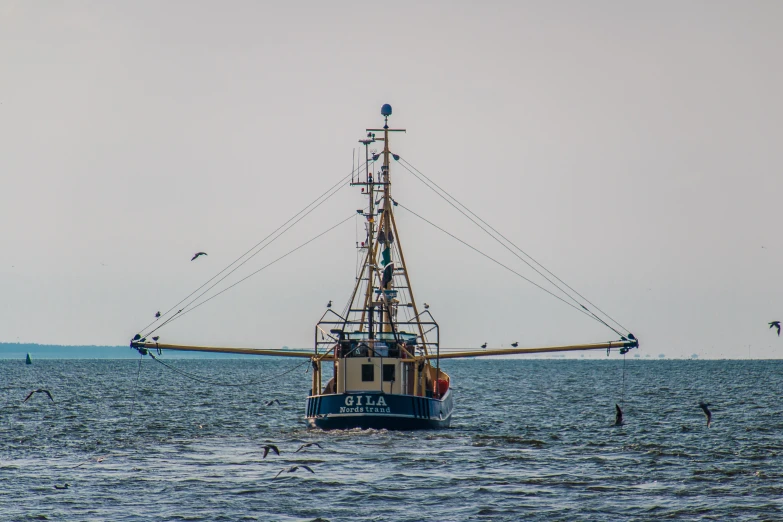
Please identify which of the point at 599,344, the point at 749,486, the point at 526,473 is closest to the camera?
the point at 749,486

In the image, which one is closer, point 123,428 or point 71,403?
point 123,428

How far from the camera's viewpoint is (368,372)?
45.1 meters

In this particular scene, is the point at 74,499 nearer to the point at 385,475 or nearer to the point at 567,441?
the point at 385,475

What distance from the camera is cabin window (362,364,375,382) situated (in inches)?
1773

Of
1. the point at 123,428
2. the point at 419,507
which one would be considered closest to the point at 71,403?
the point at 123,428

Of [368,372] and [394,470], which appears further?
[368,372]

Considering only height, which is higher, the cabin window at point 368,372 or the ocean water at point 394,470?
Result: the cabin window at point 368,372

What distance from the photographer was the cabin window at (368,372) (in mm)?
45031

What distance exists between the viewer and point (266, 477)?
3284 centimetres

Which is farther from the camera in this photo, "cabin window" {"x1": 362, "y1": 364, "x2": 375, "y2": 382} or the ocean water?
"cabin window" {"x1": 362, "y1": 364, "x2": 375, "y2": 382}

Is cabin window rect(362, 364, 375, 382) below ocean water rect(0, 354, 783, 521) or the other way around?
the other way around

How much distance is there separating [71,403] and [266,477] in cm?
4908

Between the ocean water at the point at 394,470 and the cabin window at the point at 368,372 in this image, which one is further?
the cabin window at the point at 368,372

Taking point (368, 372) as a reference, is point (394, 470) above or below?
below
